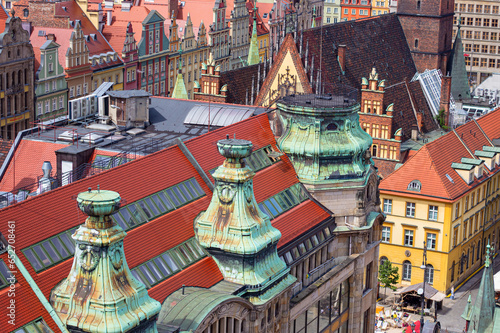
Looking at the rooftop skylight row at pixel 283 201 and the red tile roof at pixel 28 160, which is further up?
the red tile roof at pixel 28 160

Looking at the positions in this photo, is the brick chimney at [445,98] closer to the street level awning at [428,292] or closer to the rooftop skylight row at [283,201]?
the street level awning at [428,292]

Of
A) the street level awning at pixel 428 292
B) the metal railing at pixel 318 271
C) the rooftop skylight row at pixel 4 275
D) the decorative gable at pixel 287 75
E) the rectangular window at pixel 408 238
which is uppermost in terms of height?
the decorative gable at pixel 287 75

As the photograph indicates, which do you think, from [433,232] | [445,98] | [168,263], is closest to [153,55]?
[445,98]

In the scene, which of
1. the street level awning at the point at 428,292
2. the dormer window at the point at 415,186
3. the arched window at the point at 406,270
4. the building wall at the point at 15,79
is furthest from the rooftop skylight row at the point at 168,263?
the building wall at the point at 15,79

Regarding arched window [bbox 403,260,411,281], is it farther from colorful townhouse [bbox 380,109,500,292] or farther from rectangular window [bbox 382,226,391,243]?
rectangular window [bbox 382,226,391,243]

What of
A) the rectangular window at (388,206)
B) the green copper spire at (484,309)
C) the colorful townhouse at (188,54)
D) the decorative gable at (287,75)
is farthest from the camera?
the colorful townhouse at (188,54)

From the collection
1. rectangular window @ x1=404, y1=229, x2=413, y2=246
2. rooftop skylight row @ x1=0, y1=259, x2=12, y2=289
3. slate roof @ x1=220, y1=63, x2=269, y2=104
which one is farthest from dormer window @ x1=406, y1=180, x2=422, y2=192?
rooftop skylight row @ x1=0, y1=259, x2=12, y2=289

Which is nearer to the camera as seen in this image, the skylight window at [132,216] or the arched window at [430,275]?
the skylight window at [132,216]
